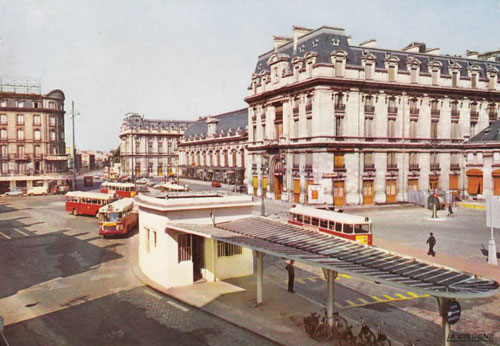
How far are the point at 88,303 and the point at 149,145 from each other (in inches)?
4207

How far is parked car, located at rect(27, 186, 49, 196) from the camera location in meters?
75.8

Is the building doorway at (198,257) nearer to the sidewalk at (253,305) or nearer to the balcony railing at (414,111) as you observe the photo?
the sidewalk at (253,305)

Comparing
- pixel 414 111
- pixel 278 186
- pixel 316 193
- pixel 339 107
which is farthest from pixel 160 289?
pixel 414 111

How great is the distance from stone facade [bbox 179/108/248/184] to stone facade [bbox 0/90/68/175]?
30262 millimetres

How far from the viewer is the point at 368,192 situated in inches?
2089

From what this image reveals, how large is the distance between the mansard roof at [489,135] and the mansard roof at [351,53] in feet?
26.7

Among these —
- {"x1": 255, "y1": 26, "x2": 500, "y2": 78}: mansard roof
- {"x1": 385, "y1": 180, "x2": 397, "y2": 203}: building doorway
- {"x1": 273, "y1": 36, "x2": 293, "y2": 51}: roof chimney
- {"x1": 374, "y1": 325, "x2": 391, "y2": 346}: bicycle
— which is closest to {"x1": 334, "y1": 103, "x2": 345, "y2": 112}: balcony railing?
{"x1": 255, "y1": 26, "x2": 500, "y2": 78}: mansard roof

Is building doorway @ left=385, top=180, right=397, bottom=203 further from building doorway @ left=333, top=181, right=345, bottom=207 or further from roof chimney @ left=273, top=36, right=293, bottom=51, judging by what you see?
roof chimney @ left=273, top=36, right=293, bottom=51

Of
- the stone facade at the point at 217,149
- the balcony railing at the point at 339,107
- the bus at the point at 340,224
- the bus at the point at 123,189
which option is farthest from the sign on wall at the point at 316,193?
the stone facade at the point at 217,149

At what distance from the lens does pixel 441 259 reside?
26766 mm

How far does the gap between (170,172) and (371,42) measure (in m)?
63.4

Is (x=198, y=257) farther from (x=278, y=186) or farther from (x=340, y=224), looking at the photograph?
(x=278, y=186)

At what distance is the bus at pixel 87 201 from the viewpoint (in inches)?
1806

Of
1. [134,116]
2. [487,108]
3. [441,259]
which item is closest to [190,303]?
[441,259]
